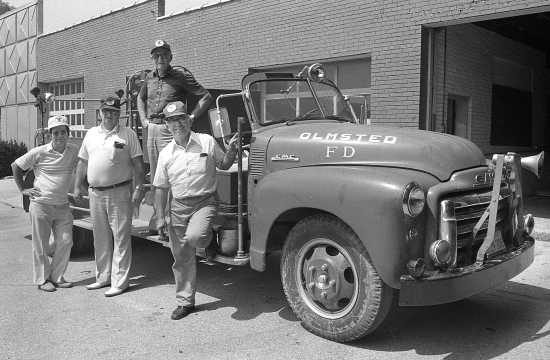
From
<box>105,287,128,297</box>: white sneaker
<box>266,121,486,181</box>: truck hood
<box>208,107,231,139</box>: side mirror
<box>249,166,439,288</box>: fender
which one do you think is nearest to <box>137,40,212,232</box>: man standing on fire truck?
<box>208,107,231,139</box>: side mirror

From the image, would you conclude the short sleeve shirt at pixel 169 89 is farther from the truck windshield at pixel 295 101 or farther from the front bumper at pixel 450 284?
the front bumper at pixel 450 284

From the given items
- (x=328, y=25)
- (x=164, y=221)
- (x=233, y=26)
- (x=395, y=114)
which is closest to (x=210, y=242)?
(x=164, y=221)

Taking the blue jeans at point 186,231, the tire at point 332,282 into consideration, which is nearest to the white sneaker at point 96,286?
the blue jeans at point 186,231

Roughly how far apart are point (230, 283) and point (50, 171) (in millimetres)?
2265

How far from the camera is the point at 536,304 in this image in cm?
528

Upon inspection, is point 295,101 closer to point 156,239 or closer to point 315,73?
point 315,73

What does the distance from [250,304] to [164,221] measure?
114cm

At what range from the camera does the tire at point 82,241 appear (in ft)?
24.8

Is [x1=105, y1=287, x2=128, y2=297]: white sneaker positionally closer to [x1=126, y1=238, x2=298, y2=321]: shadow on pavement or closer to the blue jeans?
[x1=126, y1=238, x2=298, y2=321]: shadow on pavement

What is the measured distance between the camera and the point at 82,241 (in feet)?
25.1

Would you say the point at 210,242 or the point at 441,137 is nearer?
the point at 441,137

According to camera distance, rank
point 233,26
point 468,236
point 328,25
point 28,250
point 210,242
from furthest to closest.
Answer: point 233,26, point 328,25, point 28,250, point 210,242, point 468,236

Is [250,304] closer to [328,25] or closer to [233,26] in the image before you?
[328,25]

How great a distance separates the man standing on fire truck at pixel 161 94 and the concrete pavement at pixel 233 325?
3.57 feet
